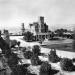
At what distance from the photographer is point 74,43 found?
3741 cm

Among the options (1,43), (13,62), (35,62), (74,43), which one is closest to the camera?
(13,62)

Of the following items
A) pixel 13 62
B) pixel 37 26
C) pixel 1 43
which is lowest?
pixel 13 62

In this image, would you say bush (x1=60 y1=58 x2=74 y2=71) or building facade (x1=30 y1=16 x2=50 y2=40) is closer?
bush (x1=60 y1=58 x2=74 y2=71)

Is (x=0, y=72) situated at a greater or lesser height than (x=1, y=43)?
lesser

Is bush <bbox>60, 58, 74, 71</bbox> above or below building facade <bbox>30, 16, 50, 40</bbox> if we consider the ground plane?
below

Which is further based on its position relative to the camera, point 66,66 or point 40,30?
point 40,30

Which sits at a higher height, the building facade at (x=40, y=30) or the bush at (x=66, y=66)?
the building facade at (x=40, y=30)

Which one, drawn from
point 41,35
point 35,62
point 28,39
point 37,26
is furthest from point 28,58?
point 37,26

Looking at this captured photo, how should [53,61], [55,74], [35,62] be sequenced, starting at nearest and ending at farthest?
[55,74]
[35,62]
[53,61]

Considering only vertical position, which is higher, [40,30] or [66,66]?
[40,30]

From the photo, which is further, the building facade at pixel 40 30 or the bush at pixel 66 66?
the building facade at pixel 40 30

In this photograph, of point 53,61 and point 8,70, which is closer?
point 8,70

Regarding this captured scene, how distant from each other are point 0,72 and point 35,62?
386 inches

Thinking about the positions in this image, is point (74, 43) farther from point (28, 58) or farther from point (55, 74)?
point (55, 74)
